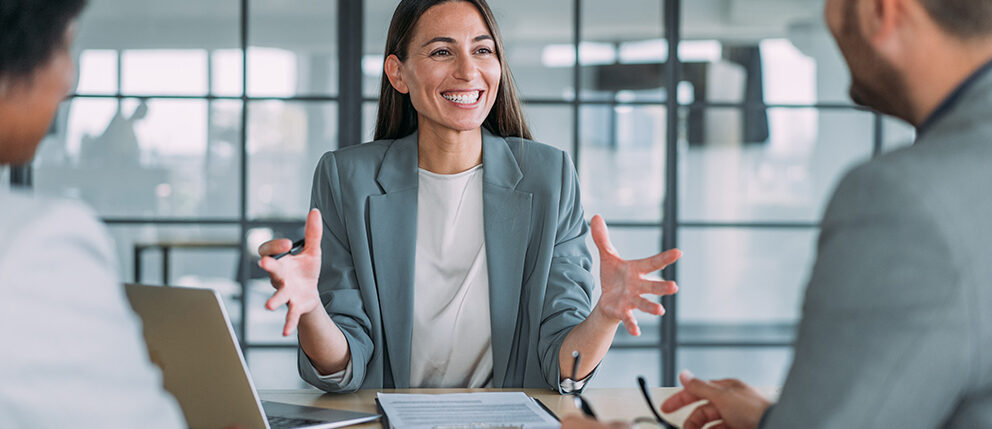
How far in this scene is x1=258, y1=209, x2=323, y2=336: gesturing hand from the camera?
1.54m

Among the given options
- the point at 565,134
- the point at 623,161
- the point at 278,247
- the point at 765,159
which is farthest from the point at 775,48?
the point at 278,247

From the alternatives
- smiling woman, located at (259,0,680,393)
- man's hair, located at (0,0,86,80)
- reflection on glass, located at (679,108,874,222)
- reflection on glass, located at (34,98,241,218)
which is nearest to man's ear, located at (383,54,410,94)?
smiling woman, located at (259,0,680,393)

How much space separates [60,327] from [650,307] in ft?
3.46

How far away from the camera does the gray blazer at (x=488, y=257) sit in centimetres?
191

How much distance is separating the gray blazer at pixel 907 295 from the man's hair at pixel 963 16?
69 millimetres

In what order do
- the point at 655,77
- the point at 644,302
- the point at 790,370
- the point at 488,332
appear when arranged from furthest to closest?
the point at 655,77, the point at 488,332, the point at 644,302, the point at 790,370

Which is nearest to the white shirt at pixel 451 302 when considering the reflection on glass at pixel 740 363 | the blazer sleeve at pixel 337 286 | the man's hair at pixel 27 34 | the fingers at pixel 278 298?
the blazer sleeve at pixel 337 286

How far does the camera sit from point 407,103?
7.18ft

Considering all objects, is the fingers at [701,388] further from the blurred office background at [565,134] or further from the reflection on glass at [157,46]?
the reflection on glass at [157,46]

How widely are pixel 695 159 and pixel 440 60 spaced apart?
2330 millimetres

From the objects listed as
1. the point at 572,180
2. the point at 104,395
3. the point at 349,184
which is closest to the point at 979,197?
the point at 104,395

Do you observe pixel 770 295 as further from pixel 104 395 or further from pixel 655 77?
pixel 104 395

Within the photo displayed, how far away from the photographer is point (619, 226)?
13.5ft

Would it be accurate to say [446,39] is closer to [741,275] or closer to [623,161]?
[623,161]
